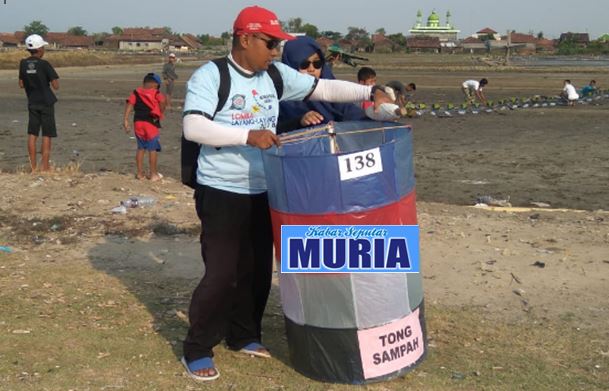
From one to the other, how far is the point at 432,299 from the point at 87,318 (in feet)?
7.52

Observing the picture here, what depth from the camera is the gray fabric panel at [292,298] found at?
12.8 ft

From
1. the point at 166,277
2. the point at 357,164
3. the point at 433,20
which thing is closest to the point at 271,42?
the point at 357,164

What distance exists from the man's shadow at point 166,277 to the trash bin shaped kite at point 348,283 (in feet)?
1.70

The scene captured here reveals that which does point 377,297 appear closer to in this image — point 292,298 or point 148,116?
point 292,298

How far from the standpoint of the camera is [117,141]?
15.6 meters

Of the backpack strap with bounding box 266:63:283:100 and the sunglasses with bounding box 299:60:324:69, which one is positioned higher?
the sunglasses with bounding box 299:60:324:69

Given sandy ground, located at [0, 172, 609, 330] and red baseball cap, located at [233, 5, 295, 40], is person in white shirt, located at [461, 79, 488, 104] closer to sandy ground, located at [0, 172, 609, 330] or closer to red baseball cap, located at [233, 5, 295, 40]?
sandy ground, located at [0, 172, 609, 330]

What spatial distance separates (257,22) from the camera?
12.2 feet

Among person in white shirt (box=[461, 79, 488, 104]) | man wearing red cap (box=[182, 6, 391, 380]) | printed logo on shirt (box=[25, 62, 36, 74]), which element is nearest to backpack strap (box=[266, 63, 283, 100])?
man wearing red cap (box=[182, 6, 391, 380])

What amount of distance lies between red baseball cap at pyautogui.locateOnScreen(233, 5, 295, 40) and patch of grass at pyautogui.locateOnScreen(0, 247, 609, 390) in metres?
1.76

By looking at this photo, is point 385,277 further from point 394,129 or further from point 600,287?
point 600,287

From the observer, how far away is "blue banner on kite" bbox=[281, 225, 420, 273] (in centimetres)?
371

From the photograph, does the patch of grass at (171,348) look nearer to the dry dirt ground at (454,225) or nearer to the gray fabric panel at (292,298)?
the dry dirt ground at (454,225)

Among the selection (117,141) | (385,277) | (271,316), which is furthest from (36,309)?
(117,141)
